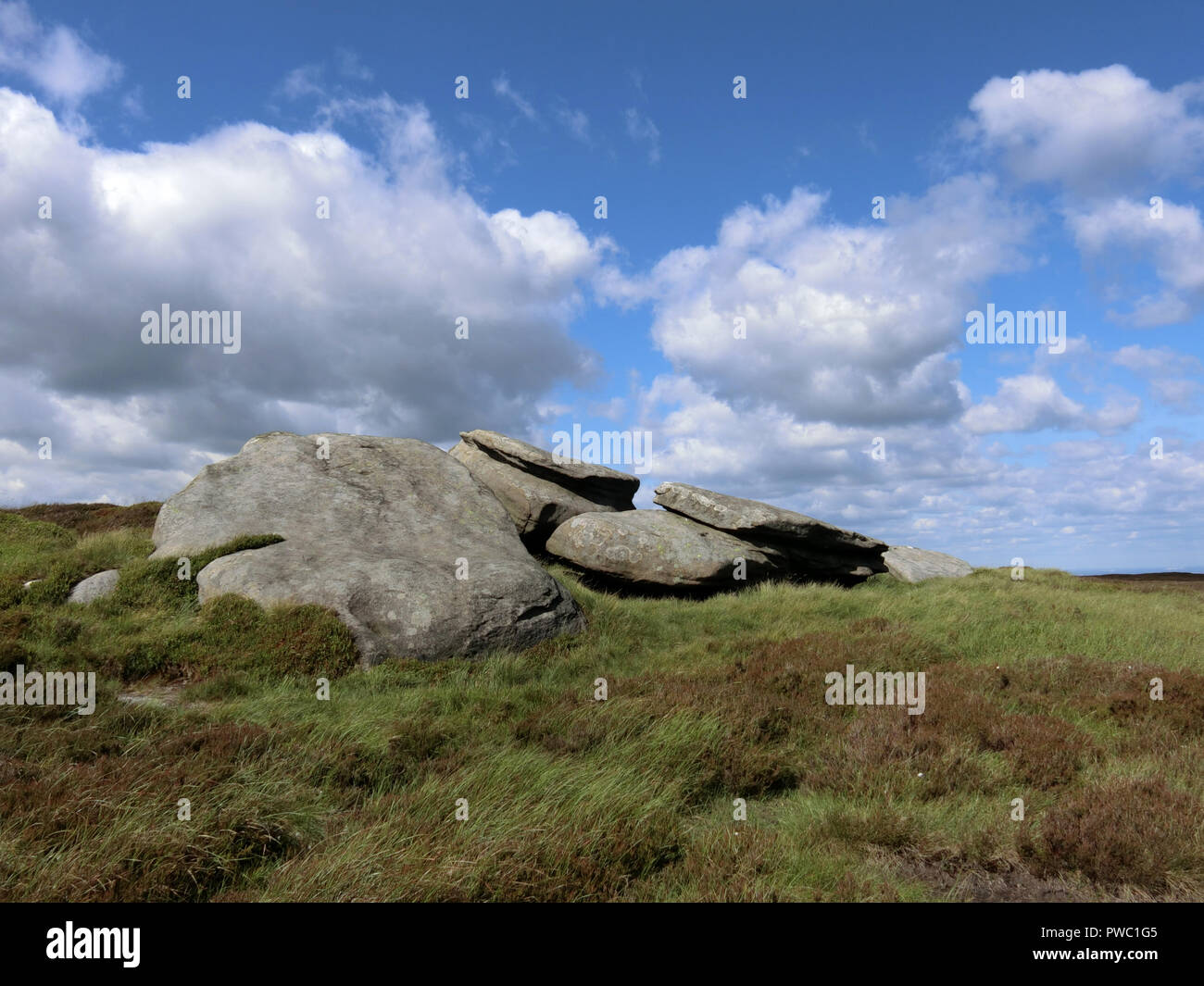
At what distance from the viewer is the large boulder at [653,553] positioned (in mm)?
19266

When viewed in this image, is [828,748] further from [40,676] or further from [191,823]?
[40,676]

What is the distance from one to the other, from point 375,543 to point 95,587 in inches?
214

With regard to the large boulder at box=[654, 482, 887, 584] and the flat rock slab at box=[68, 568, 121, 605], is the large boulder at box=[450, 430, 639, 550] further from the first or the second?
the flat rock slab at box=[68, 568, 121, 605]

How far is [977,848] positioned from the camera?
594cm

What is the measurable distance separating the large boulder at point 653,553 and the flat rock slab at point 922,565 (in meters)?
9.24

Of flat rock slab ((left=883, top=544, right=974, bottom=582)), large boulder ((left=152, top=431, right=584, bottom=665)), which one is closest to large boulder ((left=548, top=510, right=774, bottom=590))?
large boulder ((left=152, top=431, right=584, bottom=665))

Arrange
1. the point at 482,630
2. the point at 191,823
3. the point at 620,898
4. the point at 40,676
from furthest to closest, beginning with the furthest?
the point at 482,630 < the point at 40,676 < the point at 191,823 < the point at 620,898

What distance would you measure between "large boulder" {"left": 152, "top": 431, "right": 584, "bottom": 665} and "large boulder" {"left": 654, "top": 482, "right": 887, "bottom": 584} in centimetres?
614

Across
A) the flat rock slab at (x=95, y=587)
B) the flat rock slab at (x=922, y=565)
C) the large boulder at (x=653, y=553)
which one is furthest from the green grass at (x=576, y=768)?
the flat rock slab at (x=922, y=565)

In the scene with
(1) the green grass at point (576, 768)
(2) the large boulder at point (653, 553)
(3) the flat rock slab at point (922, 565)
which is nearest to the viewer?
(1) the green grass at point (576, 768)

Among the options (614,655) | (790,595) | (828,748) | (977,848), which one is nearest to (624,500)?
(790,595)

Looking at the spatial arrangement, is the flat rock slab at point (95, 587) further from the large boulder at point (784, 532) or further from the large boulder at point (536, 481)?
the large boulder at point (784, 532)

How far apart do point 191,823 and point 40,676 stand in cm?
572
